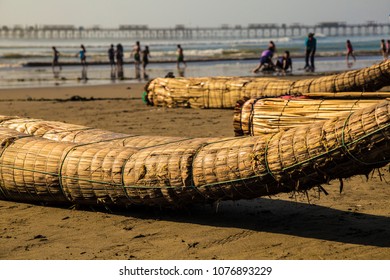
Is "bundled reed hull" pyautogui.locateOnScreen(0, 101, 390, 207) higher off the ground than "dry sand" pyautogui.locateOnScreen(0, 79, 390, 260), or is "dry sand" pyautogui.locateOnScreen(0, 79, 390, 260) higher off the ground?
"bundled reed hull" pyautogui.locateOnScreen(0, 101, 390, 207)

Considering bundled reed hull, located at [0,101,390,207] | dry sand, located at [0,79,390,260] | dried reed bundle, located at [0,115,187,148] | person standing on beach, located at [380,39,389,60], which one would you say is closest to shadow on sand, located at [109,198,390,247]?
dry sand, located at [0,79,390,260]

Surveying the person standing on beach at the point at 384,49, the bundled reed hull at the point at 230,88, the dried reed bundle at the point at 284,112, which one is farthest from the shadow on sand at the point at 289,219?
the person standing on beach at the point at 384,49

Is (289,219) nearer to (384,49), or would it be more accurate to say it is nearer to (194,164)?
(194,164)

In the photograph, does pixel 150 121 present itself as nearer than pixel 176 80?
Yes

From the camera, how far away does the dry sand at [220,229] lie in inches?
194

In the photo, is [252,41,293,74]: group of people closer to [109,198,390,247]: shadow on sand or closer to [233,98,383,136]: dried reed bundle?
[233,98,383,136]: dried reed bundle

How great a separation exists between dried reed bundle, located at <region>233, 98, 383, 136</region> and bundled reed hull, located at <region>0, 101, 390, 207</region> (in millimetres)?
2266

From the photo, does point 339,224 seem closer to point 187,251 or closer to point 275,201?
point 275,201

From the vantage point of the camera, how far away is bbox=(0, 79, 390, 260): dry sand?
494 centimetres

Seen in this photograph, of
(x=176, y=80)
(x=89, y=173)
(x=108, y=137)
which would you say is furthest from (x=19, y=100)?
(x=89, y=173)

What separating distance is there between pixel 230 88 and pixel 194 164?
7960 millimetres

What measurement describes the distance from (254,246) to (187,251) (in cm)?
50

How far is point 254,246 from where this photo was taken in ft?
16.5

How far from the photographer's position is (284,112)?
8039 mm
